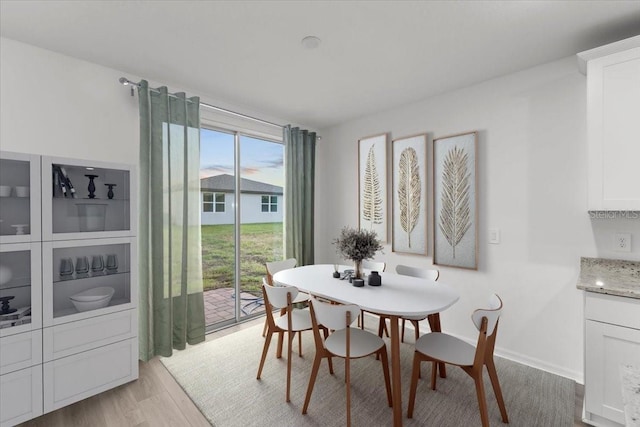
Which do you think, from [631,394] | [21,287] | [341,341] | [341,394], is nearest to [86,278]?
[21,287]

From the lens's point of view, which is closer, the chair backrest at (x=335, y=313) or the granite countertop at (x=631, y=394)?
the granite countertop at (x=631, y=394)

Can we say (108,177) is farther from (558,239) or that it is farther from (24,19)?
(558,239)

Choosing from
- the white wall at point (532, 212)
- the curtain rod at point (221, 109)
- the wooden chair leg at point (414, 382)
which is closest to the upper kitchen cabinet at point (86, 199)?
the curtain rod at point (221, 109)

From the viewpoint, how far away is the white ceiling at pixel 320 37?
1.82 meters

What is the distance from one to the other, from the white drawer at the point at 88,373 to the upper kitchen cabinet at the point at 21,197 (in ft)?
2.90

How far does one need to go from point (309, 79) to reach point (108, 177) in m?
1.92

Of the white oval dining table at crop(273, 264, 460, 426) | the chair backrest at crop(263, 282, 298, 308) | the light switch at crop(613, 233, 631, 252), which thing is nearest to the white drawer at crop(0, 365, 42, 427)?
the chair backrest at crop(263, 282, 298, 308)

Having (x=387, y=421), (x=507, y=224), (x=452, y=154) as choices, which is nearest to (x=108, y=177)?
(x=387, y=421)

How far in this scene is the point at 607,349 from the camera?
5.68 ft

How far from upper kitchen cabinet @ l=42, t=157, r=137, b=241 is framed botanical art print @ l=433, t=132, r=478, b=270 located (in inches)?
113

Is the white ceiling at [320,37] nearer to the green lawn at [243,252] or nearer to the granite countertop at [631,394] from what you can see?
the green lawn at [243,252]

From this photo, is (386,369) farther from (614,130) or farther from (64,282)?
(64,282)

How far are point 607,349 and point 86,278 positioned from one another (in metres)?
3.52

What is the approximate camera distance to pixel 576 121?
7.70 ft
